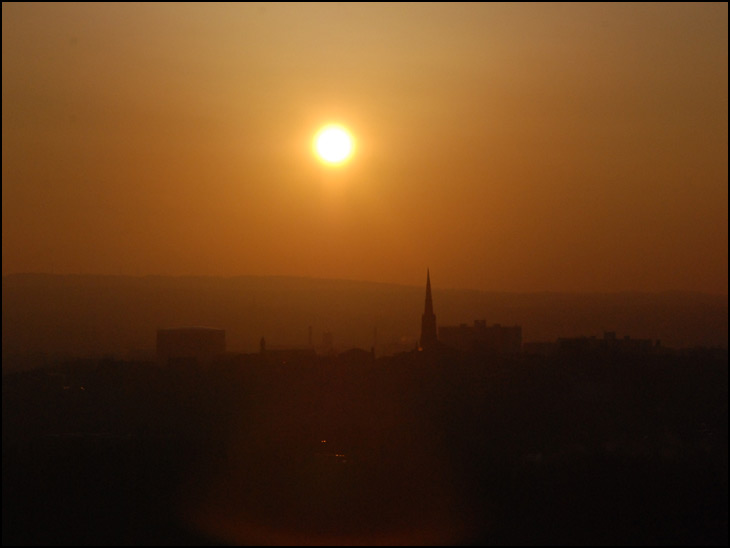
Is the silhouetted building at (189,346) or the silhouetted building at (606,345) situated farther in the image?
the silhouetted building at (606,345)

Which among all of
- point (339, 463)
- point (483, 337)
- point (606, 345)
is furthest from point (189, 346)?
point (483, 337)

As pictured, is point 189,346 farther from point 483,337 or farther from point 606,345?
point 483,337

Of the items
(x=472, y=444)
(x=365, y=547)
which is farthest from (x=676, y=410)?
(x=365, y=547)

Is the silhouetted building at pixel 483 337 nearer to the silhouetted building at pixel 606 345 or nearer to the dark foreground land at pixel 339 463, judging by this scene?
the silhouetted building at pixel 606 345

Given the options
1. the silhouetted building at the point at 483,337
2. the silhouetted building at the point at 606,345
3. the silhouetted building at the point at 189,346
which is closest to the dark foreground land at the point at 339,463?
the silhouetted building at the point at 189,346

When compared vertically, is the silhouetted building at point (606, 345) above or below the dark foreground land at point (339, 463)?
above
